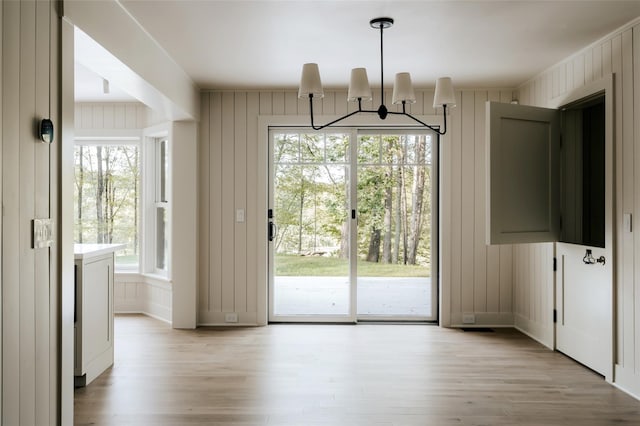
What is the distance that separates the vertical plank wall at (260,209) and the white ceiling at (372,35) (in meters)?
0.47

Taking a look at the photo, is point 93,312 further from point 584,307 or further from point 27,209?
point 584,307

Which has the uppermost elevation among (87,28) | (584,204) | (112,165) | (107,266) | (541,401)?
(87,28)

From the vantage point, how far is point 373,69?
13.5 ft

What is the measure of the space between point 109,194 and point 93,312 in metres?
2.53

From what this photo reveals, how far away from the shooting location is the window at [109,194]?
5430 millimetres

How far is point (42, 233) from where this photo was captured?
6.78 feet

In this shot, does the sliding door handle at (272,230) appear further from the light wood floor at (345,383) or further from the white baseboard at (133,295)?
the white baseboard at (133,295)

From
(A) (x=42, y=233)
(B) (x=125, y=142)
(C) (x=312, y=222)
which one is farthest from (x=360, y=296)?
(A) (x=42, y=233)

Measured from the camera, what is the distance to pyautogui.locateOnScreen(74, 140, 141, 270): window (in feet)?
17.8

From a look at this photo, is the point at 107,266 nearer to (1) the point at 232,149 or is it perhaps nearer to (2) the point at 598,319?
(1) the point at 232,149

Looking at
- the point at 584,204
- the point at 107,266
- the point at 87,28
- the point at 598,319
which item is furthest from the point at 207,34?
the point at 598,319

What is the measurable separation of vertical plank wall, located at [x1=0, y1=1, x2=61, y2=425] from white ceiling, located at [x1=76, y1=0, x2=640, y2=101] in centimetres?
95

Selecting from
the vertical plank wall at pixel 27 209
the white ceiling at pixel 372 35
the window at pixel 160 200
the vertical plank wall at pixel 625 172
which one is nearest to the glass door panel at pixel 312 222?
the white ceiling at pixel 372 35

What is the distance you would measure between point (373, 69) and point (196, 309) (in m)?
2.98
